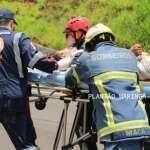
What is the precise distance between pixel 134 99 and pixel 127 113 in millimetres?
142

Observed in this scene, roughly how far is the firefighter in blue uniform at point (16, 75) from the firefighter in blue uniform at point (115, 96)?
41.8 inches

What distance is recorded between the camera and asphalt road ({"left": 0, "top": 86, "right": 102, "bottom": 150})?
902 centimetres

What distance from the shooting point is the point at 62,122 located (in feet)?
22.4

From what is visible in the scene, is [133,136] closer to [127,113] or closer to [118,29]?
[127,113]

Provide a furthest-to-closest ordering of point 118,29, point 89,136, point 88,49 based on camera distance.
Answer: point 118,29, point 89,136, point 88,49

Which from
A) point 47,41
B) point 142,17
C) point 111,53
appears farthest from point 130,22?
point 111,53

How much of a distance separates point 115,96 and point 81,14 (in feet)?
55.7

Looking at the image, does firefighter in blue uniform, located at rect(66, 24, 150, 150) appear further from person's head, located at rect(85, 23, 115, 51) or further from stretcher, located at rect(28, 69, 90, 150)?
stretcher, located at rect(28, 69, 90, 150)

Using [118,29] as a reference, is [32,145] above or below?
below

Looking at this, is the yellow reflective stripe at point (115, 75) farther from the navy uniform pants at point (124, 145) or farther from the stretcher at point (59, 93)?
the stretcher at point (59, 93)

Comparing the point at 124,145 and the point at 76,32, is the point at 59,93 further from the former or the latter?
the point at 124,145

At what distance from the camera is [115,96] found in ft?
17.6

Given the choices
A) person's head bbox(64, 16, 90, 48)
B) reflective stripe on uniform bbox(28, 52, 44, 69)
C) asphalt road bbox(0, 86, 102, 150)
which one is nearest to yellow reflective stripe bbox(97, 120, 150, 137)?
reflective stripe on uniform bbox(28, 52, 44, 69)

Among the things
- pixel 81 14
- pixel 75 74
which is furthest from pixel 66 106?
pixel 81 14
